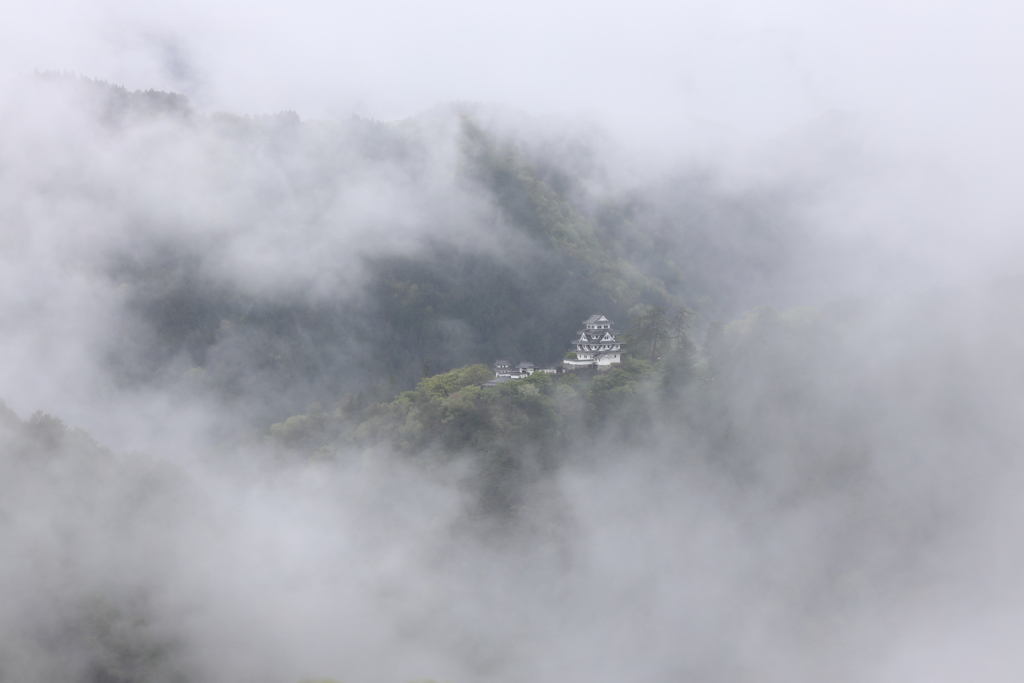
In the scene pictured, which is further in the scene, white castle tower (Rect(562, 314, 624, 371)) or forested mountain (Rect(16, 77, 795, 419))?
forested mountain (Rect(16, 77, 795, 419))

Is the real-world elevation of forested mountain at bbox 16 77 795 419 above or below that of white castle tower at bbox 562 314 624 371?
above

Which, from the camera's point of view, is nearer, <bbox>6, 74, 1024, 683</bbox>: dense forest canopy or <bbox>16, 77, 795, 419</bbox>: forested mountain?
<bbox>6, 74, 1024, 683</bbox>: dense forest canopy

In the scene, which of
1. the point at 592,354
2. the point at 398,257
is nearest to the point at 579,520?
the point at 592,354

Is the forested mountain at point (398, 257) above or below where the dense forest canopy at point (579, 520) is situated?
above

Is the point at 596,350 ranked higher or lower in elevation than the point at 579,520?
higher

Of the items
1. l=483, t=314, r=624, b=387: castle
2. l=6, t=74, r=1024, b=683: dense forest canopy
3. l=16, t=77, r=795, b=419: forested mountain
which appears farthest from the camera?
l=16, t=77, r=795, b=419: forested mountain

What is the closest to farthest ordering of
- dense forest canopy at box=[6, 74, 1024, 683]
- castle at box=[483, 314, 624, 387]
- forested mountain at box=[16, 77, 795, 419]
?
dense forest canopy at box=[6, 74, 1024, 683] → castle at box=[483, 314, 624, 387] → forested mountain at box=[16, 77, 795, 419]

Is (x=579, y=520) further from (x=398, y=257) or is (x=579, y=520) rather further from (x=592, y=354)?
(x=398, y=257)

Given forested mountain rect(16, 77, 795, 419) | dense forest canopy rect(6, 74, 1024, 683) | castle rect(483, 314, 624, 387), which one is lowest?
dense forest canopy rect(6, 74, 1024, 683)

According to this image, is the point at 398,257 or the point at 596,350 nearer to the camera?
the point at 596,350

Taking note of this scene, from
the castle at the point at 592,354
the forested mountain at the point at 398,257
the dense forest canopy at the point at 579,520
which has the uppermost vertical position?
the forested mountain at the point at 398,257

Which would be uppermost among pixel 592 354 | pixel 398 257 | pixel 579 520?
pixel 398 257
